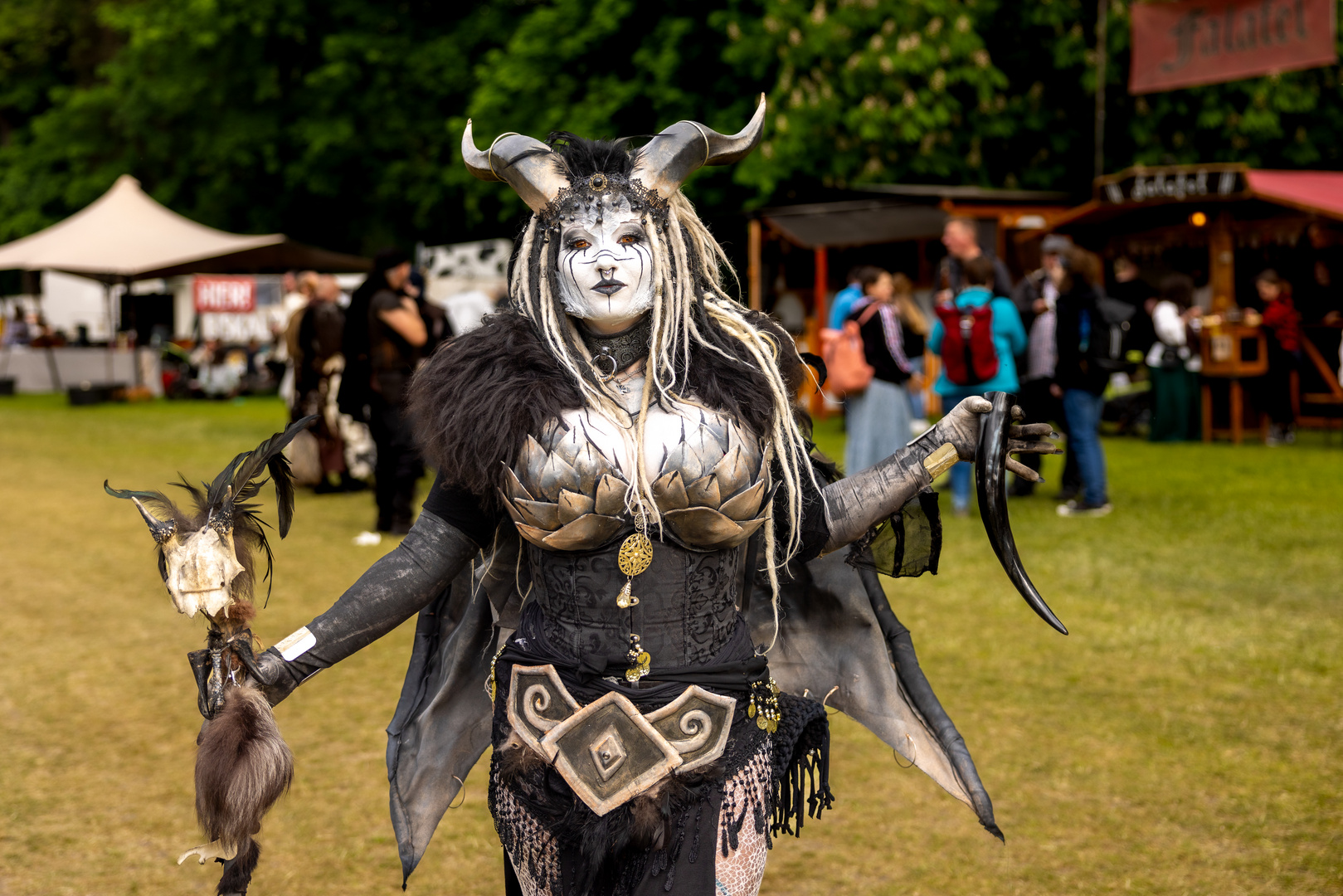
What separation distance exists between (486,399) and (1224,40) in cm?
1492

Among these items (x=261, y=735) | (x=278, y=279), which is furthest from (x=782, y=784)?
(x=278, y=279)

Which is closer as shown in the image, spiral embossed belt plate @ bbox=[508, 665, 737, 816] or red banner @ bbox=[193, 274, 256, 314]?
spiral embossed belt plate @ bbox=[508, 665, 737, 816]

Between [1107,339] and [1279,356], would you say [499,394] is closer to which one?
[1107,339]

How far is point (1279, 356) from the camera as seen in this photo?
13.7 meters

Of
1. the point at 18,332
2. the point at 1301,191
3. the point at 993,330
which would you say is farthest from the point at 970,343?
the point at 18,332

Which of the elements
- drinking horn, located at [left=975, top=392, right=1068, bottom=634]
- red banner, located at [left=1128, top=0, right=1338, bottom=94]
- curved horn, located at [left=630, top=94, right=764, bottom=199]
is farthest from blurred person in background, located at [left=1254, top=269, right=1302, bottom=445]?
curved horn, located at [left=630, top=94, right=764, bottom=199]

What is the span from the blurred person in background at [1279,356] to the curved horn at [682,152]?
1268 cm

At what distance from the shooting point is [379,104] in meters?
24.8

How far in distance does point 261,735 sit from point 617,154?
123 centimetres

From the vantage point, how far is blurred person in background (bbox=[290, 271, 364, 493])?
34.1 feet

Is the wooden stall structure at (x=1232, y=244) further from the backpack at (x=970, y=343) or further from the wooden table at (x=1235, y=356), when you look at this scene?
the backpack at (x=970, y=343)

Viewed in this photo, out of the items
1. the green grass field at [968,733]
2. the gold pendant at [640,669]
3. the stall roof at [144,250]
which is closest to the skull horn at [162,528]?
the gold pendant at [640,669]

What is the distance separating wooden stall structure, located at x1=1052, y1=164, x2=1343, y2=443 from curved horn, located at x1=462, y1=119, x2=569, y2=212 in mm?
13035

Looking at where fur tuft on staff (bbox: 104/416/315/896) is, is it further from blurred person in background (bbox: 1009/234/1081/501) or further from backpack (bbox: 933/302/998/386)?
blurred person in background (bbox: 1009/234/1081/501)
